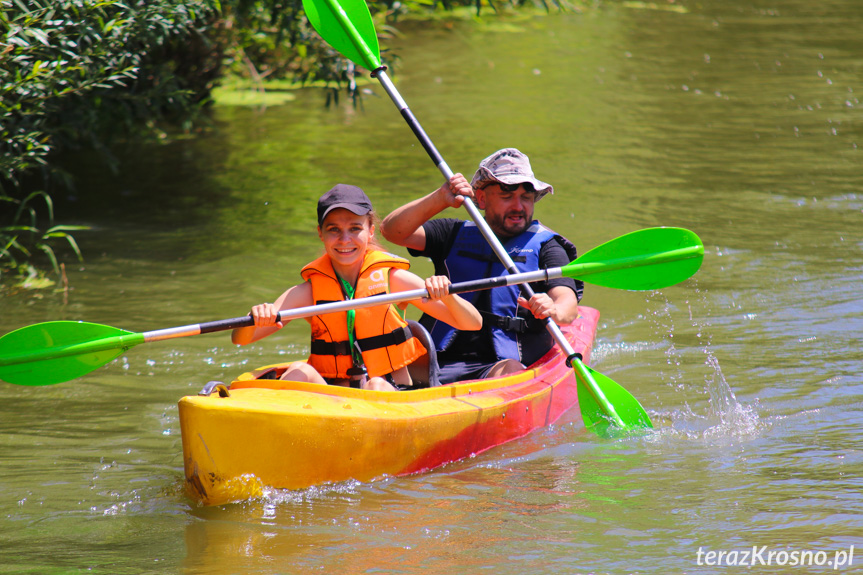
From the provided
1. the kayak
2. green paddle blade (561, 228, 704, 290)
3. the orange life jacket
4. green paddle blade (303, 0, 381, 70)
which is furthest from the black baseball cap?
green paddle blade (303, 0, 381, 70)

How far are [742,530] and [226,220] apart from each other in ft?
17.1

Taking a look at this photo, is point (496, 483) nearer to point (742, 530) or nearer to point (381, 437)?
point (381, 437)

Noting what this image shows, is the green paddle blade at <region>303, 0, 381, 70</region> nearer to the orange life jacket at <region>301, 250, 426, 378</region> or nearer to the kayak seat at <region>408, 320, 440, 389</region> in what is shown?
the orange life jacket at <region>301, 250, 426, 378</region>

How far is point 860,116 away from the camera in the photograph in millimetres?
9711

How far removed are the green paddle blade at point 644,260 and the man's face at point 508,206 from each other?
14.6 inches

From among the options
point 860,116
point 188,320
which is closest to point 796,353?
point 188,320

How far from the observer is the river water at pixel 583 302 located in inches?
121

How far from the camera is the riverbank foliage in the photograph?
17.1 feet

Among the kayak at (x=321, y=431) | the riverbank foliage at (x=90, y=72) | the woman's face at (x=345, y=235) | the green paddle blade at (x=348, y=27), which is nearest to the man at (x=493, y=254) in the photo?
the kayak at (x=321, y=431)

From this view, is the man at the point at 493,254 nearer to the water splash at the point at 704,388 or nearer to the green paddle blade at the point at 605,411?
the green paddle blade at the point at 605,411

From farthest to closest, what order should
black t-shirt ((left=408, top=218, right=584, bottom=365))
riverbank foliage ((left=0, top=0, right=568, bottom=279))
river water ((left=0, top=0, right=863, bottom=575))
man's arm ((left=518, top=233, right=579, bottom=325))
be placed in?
riverbank foliage ((left=0, top=0, right=568, bottom=279)) → black t-shirt ((left=408, top=218, right=584, bottom=365)) → man's arm ((left=518, top=233, right=579, bottom=325)) → river water ((left=0, top=0, right=863, bottom=575))

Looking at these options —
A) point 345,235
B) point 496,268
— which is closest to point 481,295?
point 496,268

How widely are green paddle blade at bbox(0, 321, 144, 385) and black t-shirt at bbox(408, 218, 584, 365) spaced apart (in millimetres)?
1428

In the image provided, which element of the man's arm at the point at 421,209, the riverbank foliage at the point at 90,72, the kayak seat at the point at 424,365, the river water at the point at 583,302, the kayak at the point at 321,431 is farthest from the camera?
the riverbank foliage at the point at 90,72
